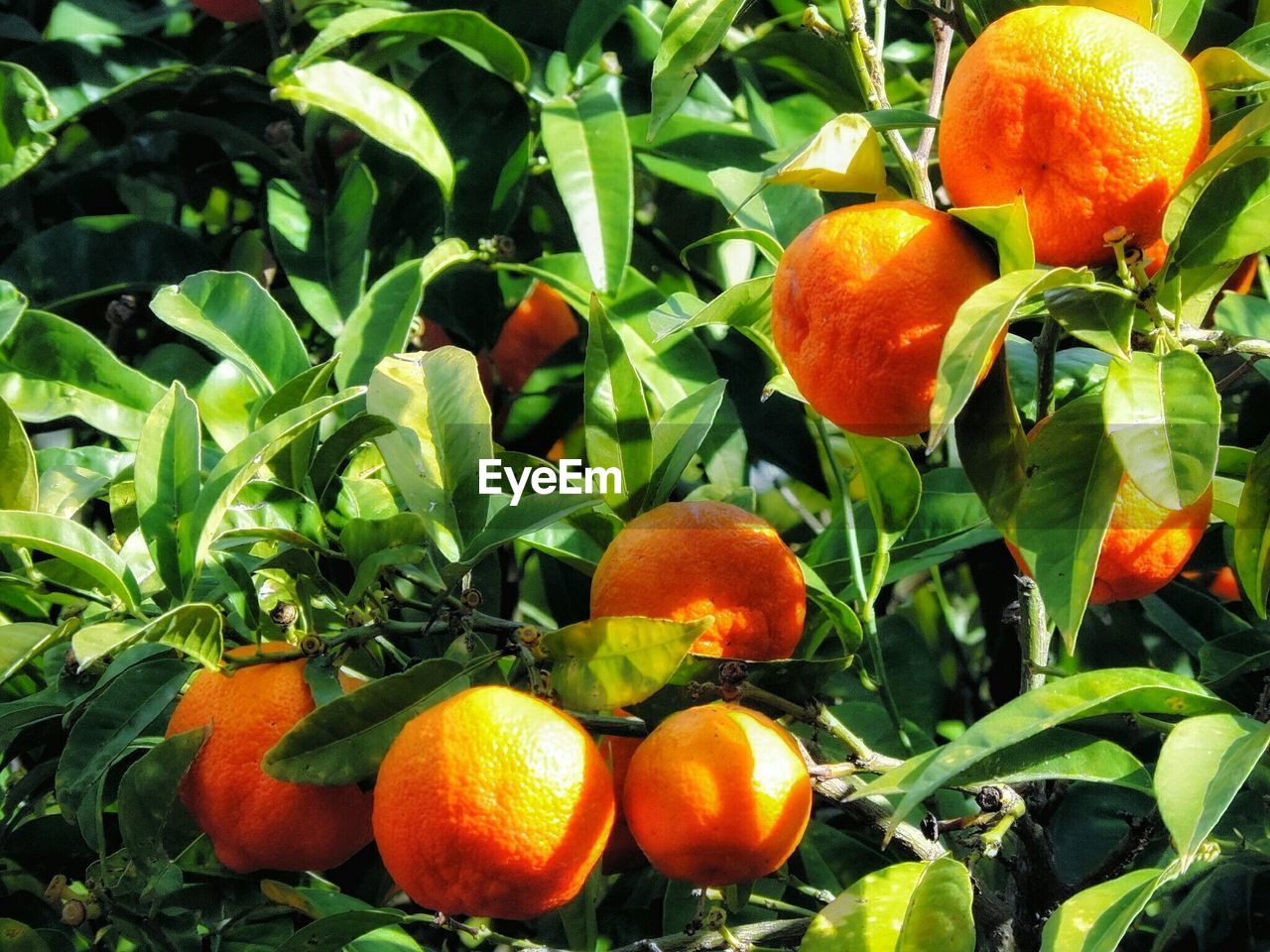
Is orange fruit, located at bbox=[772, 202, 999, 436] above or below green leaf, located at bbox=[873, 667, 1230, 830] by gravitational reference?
above

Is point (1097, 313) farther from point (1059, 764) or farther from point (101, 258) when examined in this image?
point (101, 258)

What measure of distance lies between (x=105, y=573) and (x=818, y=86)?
73 cm

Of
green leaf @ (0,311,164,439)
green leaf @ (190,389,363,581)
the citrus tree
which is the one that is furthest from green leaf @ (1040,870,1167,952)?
green leaf @ (0,311,164,439)

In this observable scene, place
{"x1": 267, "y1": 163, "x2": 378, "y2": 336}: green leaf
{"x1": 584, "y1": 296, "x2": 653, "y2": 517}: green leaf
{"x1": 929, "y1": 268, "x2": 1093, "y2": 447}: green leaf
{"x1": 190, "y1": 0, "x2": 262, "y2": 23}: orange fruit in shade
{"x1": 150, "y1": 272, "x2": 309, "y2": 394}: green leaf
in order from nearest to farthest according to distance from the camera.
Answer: {"x1": 929, "y1": 268, "x2": 1093, "y2": 447}: green leaf
{"x1": 584, "y1": 296, "x2": 653, "y2": 517}: green leaf
{"x1": 150, "y1": 272, "x2": 309, "y2": 394}: green leaf
{"x1": 267, "y1": 163, "x2": 378, "y2": 336}: green leaf
{"x1": 190, "y1": 0, "x2": 262, "y2": 23}: orange fruit in shade

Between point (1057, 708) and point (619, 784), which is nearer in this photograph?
point (1057, 708)

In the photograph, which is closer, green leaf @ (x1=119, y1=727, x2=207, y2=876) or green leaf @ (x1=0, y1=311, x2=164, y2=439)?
green leaf @ (x1=119, y1=727, x2=207, y2=876)

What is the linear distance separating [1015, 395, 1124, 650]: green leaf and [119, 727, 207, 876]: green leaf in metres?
0.49

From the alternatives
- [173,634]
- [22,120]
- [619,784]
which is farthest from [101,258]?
[619,784]

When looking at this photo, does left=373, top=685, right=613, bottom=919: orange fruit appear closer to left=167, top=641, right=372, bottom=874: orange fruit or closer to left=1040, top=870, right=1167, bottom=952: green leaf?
left=167, top=641, right=372, bottom=874: orange fruit

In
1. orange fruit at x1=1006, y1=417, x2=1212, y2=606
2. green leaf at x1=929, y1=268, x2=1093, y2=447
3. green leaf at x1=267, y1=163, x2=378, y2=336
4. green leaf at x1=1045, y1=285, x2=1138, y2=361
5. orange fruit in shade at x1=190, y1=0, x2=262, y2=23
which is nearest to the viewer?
green leaf at x1=929, y1=268, x2=1093, y2=447

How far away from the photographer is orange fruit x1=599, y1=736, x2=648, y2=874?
0.89 m

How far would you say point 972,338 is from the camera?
2.04 ft

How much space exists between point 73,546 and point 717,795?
0.40m

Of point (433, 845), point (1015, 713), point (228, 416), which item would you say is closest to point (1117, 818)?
point (1015, 713)
